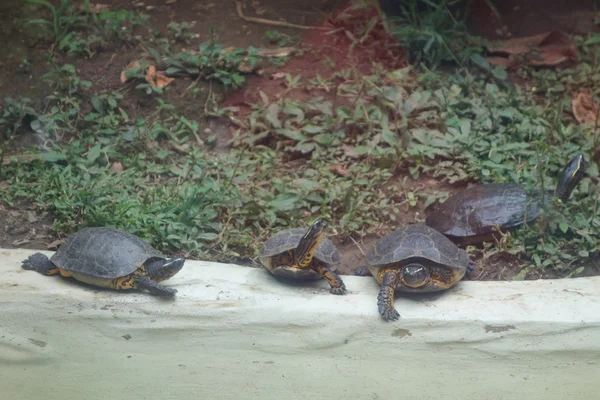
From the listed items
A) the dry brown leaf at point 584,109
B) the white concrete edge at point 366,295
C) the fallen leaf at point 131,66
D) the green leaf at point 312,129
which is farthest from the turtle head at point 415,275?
the fallen leaf at point 131,66

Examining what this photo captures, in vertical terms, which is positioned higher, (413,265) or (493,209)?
(493,209)

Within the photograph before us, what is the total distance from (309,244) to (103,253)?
1078mm

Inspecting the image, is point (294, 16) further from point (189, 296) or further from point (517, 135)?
point (189, 296)

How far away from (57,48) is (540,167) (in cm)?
407

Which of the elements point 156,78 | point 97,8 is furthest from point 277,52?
point 97,8

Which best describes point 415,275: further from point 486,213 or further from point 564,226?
point 564,226

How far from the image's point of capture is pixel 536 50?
20.7 feet

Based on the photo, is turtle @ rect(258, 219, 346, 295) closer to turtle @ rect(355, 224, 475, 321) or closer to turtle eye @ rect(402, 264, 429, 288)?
turtle @ rect(355, 224, 475, 321)

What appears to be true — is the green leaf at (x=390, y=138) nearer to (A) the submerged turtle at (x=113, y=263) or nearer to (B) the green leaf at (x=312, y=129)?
(B) the green leaf at (x=312, y=129)

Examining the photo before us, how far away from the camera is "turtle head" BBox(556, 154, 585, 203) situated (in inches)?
183

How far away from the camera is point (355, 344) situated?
12.6ft

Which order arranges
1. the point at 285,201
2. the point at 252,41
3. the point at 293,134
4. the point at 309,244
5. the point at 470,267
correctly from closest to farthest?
1. the point at 309,244
2. the point at 470,267
3. the point at 285,201
4. the point at 293,134
5. the point at 252,41

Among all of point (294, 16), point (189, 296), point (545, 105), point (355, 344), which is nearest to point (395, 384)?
point (355, 344)

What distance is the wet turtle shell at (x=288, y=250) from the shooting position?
4016 millimetres
